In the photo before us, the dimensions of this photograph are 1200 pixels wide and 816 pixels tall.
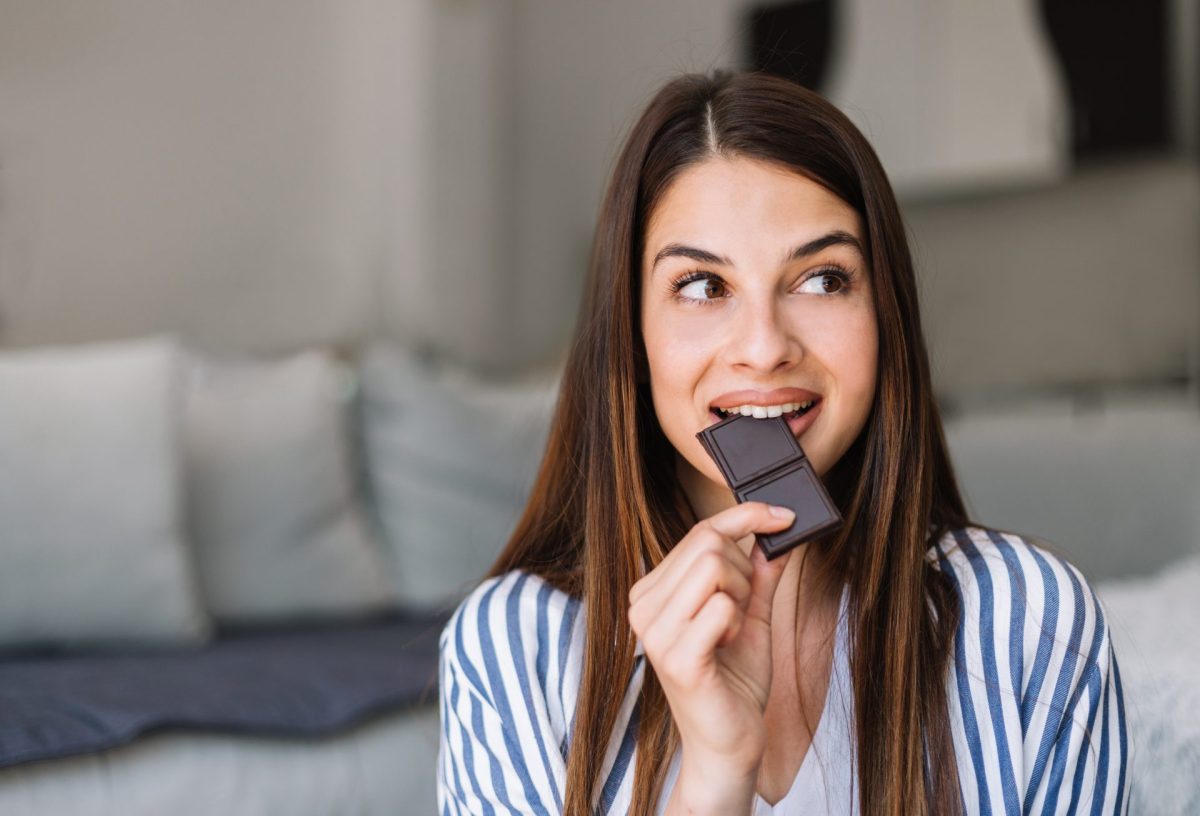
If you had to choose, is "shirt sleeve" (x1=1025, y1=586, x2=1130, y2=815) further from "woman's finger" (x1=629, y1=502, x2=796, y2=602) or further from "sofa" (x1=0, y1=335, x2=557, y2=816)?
"sofa" (x1=0, y1=335, x2=557, y2=816)

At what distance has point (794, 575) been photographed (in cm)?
112

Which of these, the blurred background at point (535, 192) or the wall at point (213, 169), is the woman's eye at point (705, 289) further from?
the wall at point (213, 169)

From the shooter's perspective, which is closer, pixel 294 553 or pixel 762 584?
pixel 762 584

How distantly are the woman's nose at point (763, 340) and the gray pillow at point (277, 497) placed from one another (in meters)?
1.35

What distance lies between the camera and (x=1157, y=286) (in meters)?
2.88

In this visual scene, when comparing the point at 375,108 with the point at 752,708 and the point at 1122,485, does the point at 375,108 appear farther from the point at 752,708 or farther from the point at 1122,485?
the point at 752,708

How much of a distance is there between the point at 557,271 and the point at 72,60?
1728 mm

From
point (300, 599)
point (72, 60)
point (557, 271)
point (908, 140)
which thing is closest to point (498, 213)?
point (557, 271)

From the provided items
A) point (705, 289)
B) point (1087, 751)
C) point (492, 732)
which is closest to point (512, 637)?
point (492, 732)

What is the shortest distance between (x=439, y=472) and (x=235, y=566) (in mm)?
460

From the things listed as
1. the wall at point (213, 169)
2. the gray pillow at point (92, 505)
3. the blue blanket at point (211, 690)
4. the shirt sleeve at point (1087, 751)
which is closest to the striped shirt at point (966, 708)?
the shirt sleeve at point (1087, 751)

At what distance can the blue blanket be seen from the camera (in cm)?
142

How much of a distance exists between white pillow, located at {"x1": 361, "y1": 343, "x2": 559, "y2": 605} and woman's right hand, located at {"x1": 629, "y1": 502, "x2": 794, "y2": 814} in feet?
4.75

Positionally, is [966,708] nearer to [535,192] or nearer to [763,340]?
[763,340]
